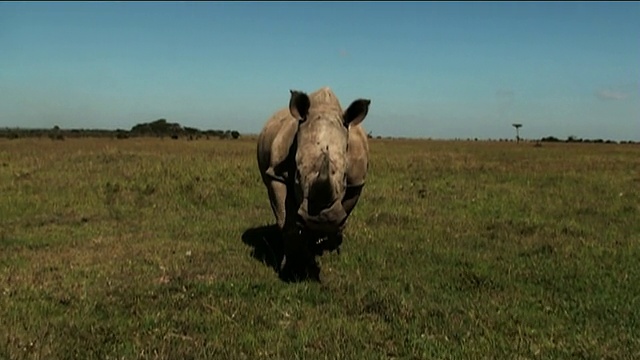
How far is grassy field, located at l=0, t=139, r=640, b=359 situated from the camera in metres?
6.73

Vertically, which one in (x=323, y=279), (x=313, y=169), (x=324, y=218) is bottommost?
(x=323, y=279)

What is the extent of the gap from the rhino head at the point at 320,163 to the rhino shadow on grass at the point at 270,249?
154cm

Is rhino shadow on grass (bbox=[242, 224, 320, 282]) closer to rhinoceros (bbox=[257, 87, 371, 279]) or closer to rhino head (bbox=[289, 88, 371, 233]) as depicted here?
rhinoceros (bbox=[257, 87, 371, 279])

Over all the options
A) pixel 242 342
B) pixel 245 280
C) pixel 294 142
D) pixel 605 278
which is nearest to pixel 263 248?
pixel 245 280

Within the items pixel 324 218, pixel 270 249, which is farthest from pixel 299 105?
pixel 270 249

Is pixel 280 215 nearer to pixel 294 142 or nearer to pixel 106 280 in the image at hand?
pixel 294 142

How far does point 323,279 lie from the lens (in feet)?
30.6

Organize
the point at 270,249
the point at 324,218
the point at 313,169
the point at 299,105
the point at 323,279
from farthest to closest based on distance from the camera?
1. the point at 270,249
2. the point at 323,279
3. the point at 299,105
4. the point at 313,169
5. the point at 324,218

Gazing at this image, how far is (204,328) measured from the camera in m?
7.16

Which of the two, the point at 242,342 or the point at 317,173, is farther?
the point at 317,173

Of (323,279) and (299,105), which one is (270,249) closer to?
(323,279)

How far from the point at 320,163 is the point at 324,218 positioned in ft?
2.25

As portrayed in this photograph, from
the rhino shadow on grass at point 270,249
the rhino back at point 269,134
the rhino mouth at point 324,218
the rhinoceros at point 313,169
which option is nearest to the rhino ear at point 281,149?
the rhinoceros at point 313,169

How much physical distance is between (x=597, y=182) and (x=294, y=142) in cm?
1702
